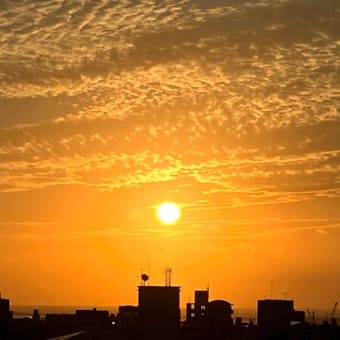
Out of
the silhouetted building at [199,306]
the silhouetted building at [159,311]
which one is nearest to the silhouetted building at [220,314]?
the silhouetted building at [199,306]

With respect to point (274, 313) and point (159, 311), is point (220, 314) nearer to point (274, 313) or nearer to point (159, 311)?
point (274, 313)

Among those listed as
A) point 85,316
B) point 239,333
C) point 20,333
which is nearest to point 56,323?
point 85,316

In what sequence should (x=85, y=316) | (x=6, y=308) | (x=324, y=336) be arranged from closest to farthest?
1. (x=324, y=336)
2. (x=6, y=308)
3. (x=85, y=316)

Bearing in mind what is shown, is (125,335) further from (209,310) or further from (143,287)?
Answer: (209,310)

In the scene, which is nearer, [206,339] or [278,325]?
[206,339]

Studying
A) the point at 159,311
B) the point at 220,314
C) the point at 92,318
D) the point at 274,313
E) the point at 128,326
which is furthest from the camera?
the point at 92,318

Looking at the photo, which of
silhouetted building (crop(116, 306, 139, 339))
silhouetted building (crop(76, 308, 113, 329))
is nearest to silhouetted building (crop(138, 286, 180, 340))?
silhouetted building (crop(116, 306, 139, 339))

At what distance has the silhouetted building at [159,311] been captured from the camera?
73938mm

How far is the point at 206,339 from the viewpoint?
3248 inches

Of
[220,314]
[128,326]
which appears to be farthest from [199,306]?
[128,326]

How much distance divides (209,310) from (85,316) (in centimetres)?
1578

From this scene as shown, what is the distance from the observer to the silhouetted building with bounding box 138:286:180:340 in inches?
2911

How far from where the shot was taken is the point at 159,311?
7469cm

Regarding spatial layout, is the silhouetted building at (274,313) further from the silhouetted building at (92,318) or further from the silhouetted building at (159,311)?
the silhouetted building at (159,311)
